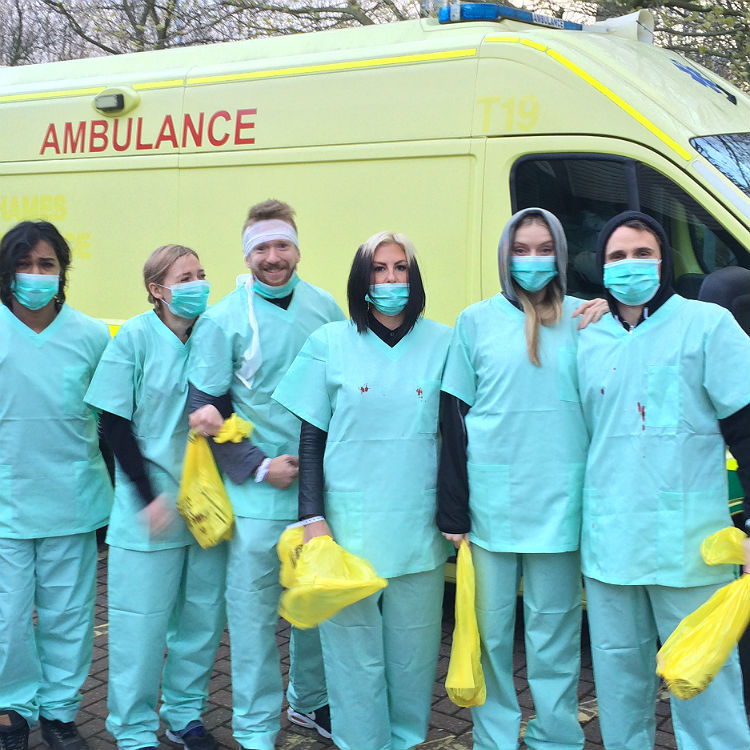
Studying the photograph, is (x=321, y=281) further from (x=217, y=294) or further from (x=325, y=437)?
(x=325, y=437)

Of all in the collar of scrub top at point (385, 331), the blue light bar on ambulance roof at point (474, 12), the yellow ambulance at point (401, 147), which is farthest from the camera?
the blue light bar on ambulance roof at point (474, 12)

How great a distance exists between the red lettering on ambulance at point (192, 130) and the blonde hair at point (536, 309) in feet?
8.90

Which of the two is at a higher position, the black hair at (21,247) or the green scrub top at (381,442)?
the black hair at (21,247)

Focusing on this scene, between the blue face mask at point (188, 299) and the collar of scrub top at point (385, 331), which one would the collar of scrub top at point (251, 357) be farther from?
the collar of scrub top at point (385, 331)

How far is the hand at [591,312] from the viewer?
321cm

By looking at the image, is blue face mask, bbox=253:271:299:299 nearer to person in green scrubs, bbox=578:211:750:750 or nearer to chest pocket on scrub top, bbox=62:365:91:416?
chest pocket on scrub top, bbox=62:365:91:416

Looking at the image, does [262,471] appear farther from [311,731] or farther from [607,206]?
[607,206]

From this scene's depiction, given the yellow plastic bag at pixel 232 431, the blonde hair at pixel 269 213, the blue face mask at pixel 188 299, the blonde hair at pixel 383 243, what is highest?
the blonde hair at pixel 269 213

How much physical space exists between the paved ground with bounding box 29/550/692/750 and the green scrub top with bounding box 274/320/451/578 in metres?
0.94

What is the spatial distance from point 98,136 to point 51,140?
16.5 inches

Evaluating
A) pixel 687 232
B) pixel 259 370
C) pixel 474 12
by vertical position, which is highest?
pixel 474 12

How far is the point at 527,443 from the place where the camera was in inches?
126

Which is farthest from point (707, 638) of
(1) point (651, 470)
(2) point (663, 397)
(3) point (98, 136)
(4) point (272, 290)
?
(3) point (98, 136)

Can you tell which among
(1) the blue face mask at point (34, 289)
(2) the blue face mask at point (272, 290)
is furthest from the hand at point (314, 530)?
(1) the blue face mask at point (34, 289)
